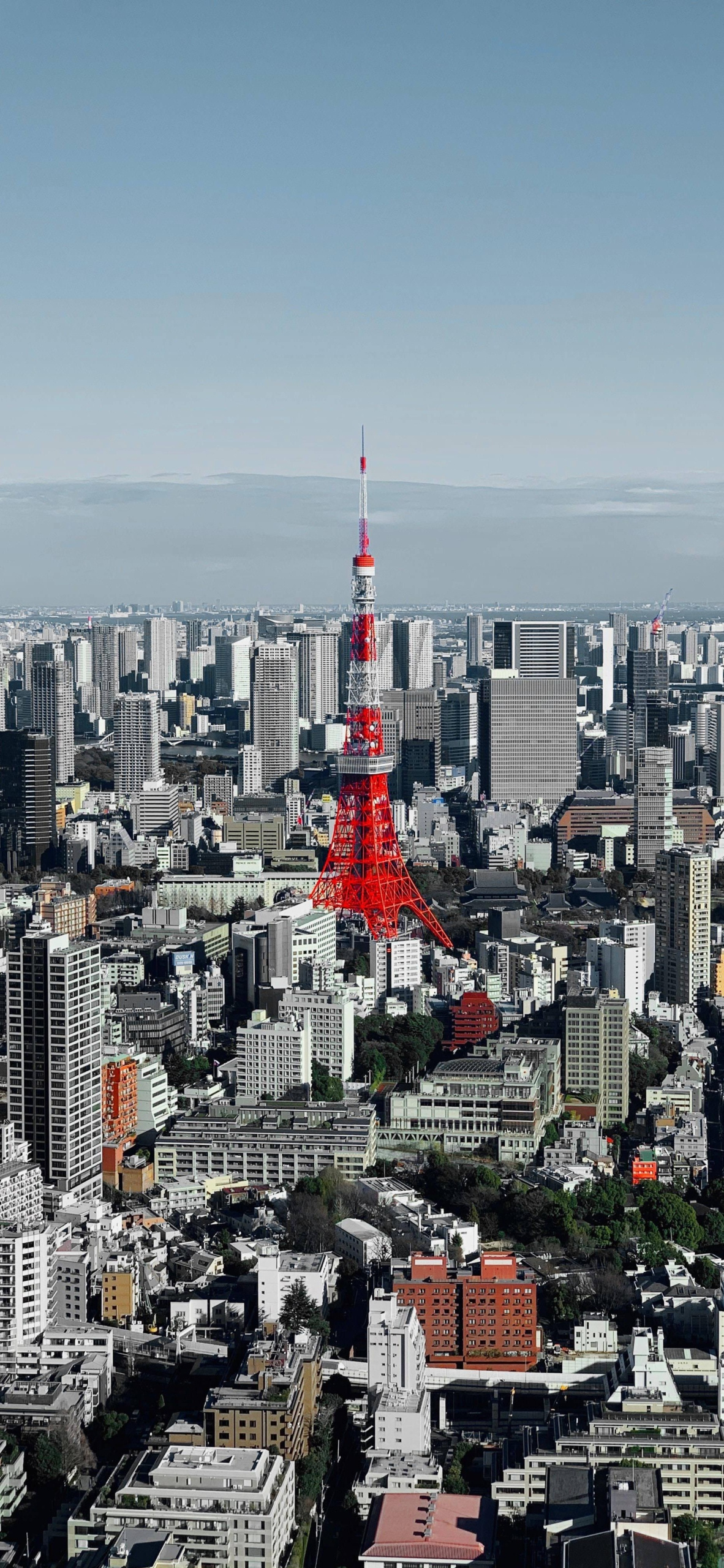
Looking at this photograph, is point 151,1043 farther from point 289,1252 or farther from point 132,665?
point 132,665

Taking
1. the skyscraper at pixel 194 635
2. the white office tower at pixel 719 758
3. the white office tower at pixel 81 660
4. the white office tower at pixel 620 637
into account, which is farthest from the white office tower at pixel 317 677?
the skyscraper at pixel 194 635

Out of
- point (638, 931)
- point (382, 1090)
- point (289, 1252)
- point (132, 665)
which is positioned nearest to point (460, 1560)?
point (289, 1252)

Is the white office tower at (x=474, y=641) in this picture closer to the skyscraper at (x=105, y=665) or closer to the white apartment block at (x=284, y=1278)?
the skyscraper at (x=105, y=665)

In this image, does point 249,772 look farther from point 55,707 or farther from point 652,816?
point 652,816

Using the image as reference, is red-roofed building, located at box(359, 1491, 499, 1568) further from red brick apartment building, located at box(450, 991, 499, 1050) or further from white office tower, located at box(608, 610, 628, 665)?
white office tower, located at box(608, 610, 628, 665)

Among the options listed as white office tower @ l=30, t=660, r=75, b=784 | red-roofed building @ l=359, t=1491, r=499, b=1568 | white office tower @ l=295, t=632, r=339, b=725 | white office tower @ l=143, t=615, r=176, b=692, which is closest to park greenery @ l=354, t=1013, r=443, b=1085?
red-roofed building @ l=359, t=1491, r=499, b=1568

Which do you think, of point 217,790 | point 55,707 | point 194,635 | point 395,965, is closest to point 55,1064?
point 395,965
